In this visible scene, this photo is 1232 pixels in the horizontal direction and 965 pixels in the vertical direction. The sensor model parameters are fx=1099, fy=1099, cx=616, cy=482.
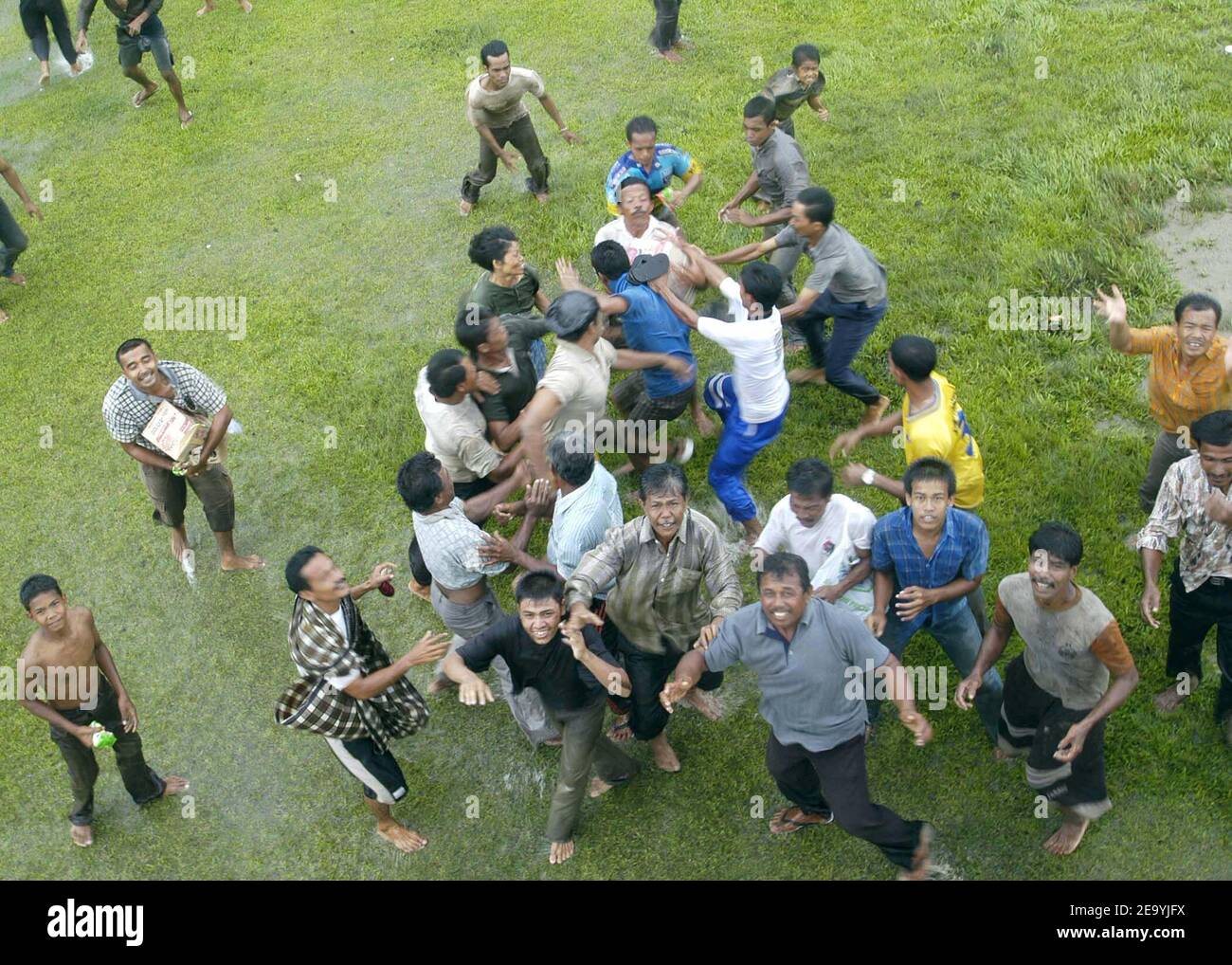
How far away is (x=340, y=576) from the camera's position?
484 centimetres

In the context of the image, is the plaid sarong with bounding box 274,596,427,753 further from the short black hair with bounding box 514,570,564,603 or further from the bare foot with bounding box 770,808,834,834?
the bare foot with bounding box 770,808,834,834

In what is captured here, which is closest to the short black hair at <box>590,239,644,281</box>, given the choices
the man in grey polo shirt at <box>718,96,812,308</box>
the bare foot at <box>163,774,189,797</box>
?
the man in grey polo shirt at <box>718,96,812,308</box>

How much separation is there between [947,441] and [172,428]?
4.29 metres

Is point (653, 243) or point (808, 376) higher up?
point (653, 243)

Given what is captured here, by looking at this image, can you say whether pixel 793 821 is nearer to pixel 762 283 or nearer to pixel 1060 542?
pixel 1060 542

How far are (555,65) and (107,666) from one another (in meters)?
8.24

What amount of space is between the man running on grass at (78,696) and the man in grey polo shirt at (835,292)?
14.1ft

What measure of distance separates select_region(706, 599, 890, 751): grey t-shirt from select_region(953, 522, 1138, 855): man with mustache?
727 millimetres

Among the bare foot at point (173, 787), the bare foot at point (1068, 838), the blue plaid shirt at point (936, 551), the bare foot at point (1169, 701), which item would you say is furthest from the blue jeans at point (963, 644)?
the bare foot at point (173, 787)

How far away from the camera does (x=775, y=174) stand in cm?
787

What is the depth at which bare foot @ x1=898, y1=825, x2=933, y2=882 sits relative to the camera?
4.79 meters

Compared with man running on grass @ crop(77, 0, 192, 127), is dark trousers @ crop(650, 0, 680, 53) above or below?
above

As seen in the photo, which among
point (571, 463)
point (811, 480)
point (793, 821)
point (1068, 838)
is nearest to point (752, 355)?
point (811, 480)

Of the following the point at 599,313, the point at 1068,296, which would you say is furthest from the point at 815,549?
the point at 1068,296
